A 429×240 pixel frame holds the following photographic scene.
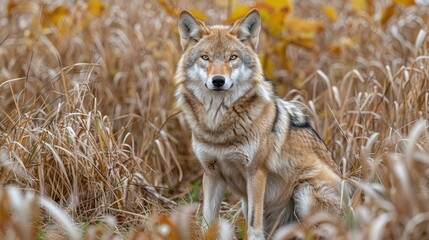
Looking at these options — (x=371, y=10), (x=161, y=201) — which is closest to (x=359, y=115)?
(x=161, y=201)

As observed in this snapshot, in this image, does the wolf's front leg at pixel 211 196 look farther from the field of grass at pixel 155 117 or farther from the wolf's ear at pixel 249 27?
the wolf's ear at pixel 249 27

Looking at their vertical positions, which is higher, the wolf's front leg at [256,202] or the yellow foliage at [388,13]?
the yellow foliage at [388,13]

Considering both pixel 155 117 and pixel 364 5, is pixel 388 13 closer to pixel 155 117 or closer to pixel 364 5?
pixel 364 5

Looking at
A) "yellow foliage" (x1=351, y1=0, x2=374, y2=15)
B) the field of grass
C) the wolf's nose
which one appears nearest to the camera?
the field of grass

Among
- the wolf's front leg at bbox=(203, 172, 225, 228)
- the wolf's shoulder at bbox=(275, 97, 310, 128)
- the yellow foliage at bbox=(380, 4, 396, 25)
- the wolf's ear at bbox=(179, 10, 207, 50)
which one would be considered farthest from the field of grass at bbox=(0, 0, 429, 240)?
the wolf's ear at bbox=(179, 10, 207, 50)

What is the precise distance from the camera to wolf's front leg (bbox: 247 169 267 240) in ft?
16.7

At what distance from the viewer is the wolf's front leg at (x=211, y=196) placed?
17.5 feet

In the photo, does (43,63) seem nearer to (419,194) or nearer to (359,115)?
(359,115)

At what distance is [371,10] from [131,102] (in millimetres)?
3850

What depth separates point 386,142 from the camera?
5.32 meters

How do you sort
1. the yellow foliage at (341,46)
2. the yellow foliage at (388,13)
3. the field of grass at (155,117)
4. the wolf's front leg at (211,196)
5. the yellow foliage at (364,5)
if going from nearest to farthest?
the field of grass at (155,117) < the wolf's front leg at (211,196) < the yellow foliage at (388,13) < the yellow foliage at (341,46) < the yellow foliage at (364,5)

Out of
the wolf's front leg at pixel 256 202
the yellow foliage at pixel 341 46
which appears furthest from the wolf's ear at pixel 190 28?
the yellow foliage at pixel 341 46

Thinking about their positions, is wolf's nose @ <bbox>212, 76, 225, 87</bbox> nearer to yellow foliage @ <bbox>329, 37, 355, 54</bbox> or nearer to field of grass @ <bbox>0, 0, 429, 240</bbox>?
field of grass @ <bbox>0, 0, 429, 240</bbox>

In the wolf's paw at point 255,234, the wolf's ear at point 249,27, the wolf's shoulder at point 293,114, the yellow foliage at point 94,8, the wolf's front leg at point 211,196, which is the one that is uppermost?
the wolf's ear at point 249,27
